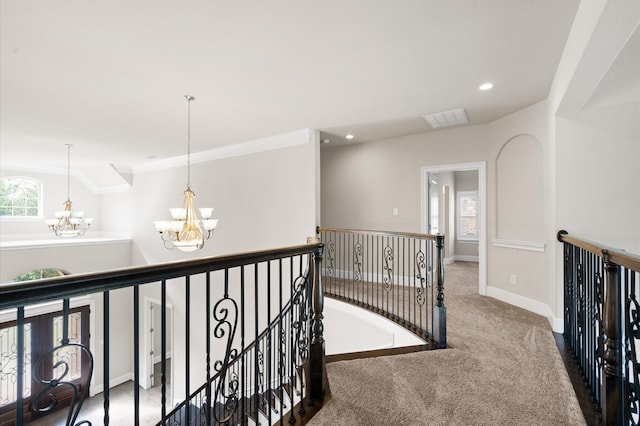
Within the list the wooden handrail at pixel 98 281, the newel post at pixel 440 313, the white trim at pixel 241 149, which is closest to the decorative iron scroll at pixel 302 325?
the wooden handrail at pixel 98 281

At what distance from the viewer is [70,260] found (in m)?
6.84

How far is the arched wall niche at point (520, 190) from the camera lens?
12.5ft

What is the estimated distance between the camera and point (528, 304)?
390 centimetres

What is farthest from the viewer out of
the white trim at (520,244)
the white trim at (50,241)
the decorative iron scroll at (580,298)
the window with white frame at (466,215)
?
the window with white frame at (466,215)

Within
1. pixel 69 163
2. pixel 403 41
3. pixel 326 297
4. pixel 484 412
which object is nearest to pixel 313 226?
pixel 326 297

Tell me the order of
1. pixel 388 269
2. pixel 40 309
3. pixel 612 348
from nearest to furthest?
pixel 612 348 → pixel 388 269 → pixel 40 309

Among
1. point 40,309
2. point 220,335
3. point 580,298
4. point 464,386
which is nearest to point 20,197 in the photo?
point 40,309

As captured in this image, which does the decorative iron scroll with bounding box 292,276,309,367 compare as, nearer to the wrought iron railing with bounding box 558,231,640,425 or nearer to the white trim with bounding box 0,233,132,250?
the wrought iron railing with bounding box 558,231,640,425

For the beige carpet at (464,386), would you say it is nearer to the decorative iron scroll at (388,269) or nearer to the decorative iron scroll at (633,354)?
the decorative iron scroll at (633,354)

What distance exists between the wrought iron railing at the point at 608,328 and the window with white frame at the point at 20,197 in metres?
10.4

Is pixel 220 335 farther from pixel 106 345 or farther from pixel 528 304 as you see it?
pixel 528 304

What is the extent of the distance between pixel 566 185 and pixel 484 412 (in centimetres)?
238

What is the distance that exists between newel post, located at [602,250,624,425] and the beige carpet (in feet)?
0.88

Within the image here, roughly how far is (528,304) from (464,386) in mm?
2382
